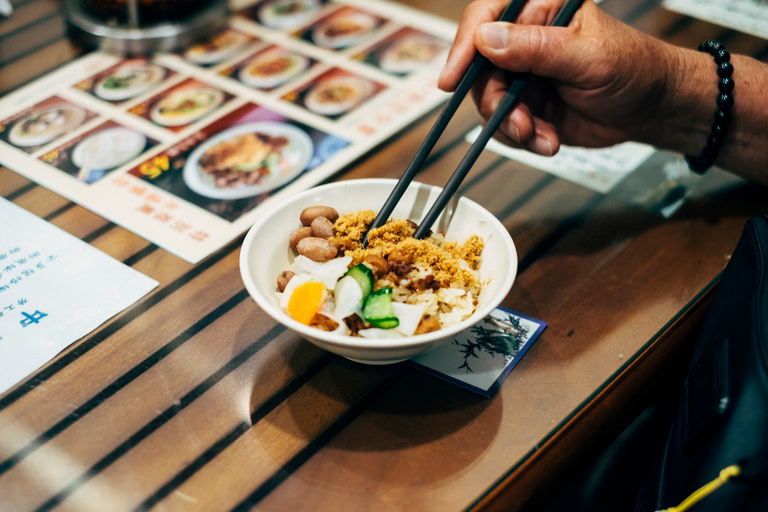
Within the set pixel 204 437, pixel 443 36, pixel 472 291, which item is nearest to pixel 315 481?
pixel 204 437

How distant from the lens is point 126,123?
1.05 metres

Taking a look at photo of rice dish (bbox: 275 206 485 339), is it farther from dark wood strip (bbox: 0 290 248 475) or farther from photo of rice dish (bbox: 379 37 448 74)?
photo of rice dish (bbox: 379 37 448 74)

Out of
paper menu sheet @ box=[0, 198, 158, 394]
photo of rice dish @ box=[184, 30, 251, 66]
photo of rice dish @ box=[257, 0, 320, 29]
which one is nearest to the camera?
paper menu sheet @ box=[0, 198, 158, 394]

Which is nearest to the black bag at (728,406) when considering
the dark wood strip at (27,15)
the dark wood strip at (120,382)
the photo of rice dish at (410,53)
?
the dark wood strip at (120,382)

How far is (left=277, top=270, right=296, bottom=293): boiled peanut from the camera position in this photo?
0.64 meters

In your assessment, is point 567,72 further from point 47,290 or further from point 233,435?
point 47,290

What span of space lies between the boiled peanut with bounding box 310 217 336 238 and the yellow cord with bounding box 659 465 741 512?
1.40 ft

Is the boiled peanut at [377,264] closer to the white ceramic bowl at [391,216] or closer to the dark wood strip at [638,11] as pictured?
the white ceramic bowl at [391,216]

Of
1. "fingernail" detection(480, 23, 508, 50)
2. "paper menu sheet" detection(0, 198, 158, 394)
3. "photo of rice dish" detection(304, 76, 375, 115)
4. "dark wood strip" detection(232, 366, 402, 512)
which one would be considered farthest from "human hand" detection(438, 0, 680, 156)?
"paper menu sheet" detection(0, 198, 158, 394)

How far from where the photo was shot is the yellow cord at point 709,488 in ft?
1.58

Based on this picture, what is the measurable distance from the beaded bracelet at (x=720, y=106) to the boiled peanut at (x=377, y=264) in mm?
597

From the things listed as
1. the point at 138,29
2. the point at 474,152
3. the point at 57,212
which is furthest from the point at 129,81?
the point at 474,152

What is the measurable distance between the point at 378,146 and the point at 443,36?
16.5 inches

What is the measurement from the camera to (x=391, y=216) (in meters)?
0.75
